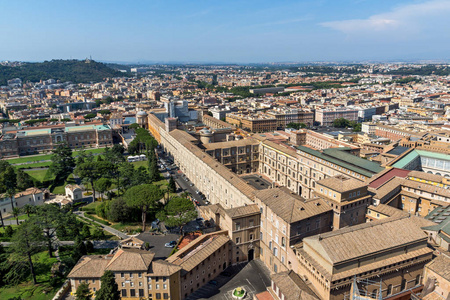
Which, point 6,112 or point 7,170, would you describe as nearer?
point 7,170

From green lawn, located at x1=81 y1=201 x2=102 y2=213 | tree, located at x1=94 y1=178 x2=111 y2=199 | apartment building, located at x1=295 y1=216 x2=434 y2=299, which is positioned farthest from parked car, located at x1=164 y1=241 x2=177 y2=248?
tree, located at x1=94 y1=178 x2=111 y2=199

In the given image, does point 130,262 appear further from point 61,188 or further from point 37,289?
point 61,188

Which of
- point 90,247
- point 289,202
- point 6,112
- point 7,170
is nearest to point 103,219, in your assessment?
point 90,247

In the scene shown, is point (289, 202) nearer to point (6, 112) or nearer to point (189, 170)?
point (189, 170)

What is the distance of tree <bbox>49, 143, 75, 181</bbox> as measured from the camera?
82500 millimetres

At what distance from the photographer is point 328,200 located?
46406 millimetres

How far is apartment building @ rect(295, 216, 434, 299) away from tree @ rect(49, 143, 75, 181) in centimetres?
6714

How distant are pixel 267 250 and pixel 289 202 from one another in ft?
28.1

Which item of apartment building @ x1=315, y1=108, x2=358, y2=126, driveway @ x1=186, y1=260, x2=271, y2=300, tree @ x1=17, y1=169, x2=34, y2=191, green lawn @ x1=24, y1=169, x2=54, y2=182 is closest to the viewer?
driveway @ x1=186, y1=260, x2=271, y2=300

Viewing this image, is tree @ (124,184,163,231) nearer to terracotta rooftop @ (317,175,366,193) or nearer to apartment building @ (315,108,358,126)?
terracotta rooftop @ (317,175,366,193)

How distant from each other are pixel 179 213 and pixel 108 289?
20237mm

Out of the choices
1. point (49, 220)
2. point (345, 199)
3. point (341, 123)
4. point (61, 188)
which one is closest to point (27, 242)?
point (49, 220)

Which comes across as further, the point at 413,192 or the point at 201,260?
the point at 413,192

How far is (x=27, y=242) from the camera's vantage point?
43375 millimetres
